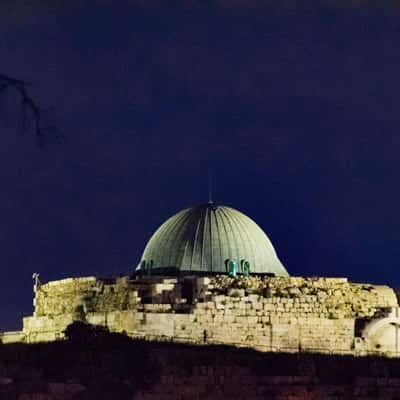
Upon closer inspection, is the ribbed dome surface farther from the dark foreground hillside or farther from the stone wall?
the dark foreground hillside

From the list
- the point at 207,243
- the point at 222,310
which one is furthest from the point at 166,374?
the point at 207,243

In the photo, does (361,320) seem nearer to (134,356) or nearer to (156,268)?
(156,268)

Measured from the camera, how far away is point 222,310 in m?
49.0

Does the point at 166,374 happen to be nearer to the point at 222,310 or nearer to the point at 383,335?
the point at 222,310

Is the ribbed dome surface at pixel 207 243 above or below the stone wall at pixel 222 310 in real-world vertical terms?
above

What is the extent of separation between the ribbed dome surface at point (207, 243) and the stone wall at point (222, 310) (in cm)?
133

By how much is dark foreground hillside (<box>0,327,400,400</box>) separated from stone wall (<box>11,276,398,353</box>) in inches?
65.6

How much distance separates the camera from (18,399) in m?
42.0

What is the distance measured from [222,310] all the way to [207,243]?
264cm

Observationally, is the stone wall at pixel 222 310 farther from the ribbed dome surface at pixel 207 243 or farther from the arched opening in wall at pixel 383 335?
the ribbed dome surface at pixel 207 243

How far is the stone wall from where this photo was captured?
48.4 meters

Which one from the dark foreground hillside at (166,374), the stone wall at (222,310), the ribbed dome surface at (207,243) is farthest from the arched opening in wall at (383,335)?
the dark foreground hillside at (166,374)

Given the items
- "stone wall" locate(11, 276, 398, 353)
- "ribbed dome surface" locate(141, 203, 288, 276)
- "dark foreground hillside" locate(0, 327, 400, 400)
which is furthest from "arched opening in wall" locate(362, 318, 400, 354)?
"dark foreground hillside" locate(0, 327, 400, 400)

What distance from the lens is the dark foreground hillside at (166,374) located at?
43094mm
